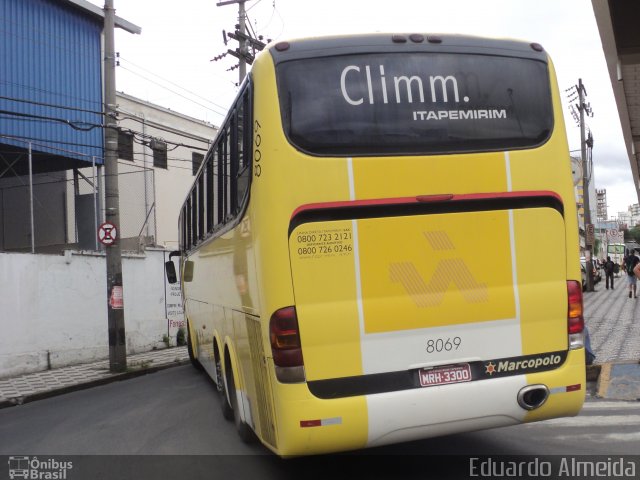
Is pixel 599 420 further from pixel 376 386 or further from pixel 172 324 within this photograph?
pixel 172 324

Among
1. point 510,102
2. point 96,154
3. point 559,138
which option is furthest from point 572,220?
point 96,154

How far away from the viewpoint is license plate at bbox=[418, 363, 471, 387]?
4879 millimetres

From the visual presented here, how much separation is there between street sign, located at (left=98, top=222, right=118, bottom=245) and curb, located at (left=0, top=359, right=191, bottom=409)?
278cm

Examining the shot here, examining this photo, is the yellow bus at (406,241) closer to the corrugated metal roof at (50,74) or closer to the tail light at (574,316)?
the tail light at (574,316)

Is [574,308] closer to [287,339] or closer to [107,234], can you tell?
[287,339]

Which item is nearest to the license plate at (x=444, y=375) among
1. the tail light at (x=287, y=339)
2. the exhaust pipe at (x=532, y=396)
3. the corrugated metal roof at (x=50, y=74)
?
the exhaust pipe at (x=532, y=396)

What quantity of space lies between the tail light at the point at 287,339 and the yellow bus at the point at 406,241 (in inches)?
0.4

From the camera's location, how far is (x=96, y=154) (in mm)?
20938

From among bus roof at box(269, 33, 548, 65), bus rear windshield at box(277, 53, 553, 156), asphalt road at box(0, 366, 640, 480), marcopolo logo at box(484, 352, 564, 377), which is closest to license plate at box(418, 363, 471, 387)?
marcopolo logo at box(484, 352, 564, 377)

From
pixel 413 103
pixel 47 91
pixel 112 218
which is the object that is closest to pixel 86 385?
pixel 112 218

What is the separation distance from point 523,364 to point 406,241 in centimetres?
133

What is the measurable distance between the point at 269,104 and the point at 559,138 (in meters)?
2.34

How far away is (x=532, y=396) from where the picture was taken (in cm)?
503

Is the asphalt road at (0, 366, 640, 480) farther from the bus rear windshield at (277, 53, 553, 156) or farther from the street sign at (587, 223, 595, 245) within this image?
the street sign at (587, 223, 595, 245)
